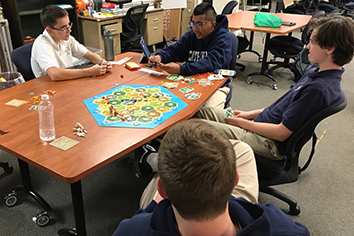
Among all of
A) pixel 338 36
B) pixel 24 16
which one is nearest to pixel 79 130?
pixel 338 36


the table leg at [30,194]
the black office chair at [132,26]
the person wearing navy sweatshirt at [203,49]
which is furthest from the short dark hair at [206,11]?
the black office chair at [132,26]

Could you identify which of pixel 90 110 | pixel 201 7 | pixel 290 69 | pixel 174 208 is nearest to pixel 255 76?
pixel 290 69

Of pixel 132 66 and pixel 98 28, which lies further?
pixel 98 28

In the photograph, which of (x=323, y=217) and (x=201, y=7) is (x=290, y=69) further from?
(x=323, y=217)

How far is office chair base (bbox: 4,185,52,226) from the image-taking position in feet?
6.07

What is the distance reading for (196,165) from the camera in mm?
673

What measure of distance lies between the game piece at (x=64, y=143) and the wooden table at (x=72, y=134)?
0.07 feet

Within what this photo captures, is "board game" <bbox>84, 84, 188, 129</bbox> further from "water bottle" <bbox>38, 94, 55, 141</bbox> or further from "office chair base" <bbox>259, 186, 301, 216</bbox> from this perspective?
"office chair base" <bbox>259, 186, 301, 216</bbox>

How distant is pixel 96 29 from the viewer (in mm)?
4410

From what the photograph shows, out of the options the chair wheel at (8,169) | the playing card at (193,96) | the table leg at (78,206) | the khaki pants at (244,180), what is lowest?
the chair wheel at (8,169)

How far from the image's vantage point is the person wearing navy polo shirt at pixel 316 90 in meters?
1.55

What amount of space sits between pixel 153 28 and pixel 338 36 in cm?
409

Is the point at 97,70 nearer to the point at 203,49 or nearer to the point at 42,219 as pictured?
the point at 203,49

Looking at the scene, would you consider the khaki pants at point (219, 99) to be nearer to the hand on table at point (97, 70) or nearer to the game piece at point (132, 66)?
the game piece at point (132, 66)
